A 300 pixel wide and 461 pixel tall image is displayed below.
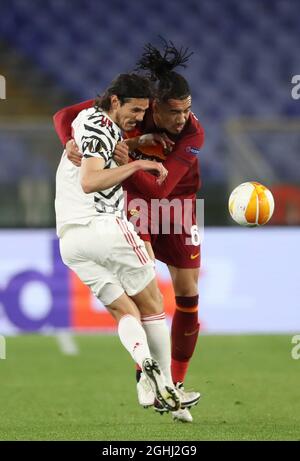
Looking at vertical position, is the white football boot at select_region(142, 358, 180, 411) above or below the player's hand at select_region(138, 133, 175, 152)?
below

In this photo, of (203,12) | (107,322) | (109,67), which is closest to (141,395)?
(107,322)

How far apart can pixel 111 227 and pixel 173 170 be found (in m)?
0.63

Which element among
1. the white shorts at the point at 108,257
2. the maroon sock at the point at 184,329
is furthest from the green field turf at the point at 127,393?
the white shorts at the point at 108,257

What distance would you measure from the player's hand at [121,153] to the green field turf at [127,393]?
4.45 ft

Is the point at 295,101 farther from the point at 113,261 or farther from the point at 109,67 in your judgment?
the point at 113,261

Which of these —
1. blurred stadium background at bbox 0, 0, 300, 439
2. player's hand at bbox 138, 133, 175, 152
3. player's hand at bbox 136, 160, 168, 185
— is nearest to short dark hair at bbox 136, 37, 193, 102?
player's hand at bbox 138, 133, 175, 152

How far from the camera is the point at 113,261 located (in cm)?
525

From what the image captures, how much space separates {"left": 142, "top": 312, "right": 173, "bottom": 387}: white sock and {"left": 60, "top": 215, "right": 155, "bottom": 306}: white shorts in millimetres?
224

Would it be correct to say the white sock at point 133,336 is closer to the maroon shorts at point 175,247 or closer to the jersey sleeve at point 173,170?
the jersey sleeve at point 173,170

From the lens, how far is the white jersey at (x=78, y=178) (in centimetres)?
504

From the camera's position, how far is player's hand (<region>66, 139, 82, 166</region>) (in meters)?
5.27

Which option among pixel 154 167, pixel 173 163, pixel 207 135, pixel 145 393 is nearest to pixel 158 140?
pixel 173 163

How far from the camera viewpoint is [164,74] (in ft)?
18.7

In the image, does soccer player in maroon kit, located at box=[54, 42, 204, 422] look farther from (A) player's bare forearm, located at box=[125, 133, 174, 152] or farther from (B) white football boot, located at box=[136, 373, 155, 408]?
(B) white football boot, located at box=[136, 373, 155, 408]
